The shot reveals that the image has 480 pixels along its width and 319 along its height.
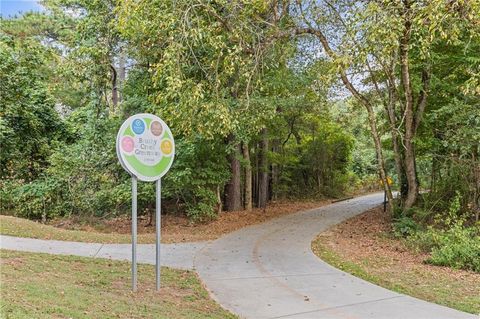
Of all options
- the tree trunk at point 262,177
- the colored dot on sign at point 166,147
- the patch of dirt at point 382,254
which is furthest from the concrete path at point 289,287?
the tree trunk at point 262,177

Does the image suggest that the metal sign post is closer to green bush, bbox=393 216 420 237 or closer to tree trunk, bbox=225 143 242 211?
green bush, bbox=393 216 420 237

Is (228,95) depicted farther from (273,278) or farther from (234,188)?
(234,188)

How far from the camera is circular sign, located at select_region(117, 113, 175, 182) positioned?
5.31 meters

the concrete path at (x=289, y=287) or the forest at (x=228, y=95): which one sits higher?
the forest at (x=228, y=95)

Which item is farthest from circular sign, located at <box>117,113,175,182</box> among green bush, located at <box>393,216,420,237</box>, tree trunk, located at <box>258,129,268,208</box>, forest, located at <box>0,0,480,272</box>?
tree trunk, located at <box>258,129,268,208</box>

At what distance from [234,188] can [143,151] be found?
29.0 ft

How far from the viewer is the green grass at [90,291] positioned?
12.6ft

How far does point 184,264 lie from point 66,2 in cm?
970

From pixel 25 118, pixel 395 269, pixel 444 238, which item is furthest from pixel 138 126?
pixel 25 118

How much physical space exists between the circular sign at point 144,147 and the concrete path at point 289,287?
6.24ft

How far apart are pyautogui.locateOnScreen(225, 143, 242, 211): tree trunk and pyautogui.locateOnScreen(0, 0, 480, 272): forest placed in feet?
0.14

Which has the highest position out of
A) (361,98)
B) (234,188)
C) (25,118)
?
(361,98)

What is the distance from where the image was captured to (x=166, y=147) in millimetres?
5746

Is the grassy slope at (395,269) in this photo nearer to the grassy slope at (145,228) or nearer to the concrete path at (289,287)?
the concrete path at (289,287)
